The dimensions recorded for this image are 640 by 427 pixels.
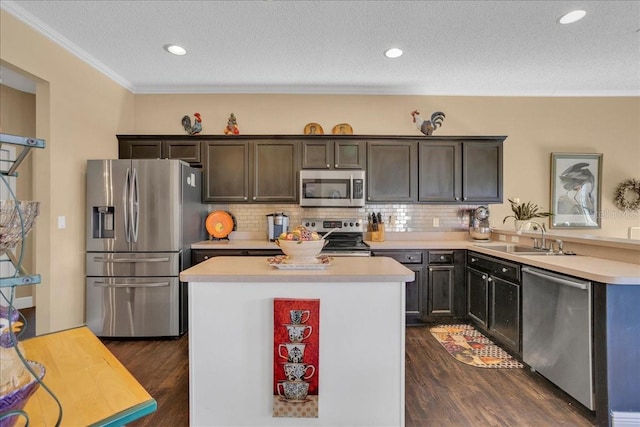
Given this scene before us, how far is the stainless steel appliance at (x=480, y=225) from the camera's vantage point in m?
3.96

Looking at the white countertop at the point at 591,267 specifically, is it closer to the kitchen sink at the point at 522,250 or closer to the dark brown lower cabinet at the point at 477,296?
the kitchen sink at the point at 522,250

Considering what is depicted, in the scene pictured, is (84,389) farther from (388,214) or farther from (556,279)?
(388,214)

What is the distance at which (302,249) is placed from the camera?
1.99 meters

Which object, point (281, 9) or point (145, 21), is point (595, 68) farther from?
point (145, 21)

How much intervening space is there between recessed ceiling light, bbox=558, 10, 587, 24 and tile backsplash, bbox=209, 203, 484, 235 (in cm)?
217

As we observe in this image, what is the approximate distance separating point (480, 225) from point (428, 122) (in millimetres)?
1449

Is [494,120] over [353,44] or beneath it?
beneath

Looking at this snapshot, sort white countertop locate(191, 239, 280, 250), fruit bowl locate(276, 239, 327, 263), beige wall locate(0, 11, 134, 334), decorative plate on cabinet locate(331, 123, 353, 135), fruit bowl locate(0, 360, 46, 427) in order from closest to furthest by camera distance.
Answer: fruit bowl locate(0, 360, 46, 427)
fruit bowl locate(276, 239, 327, 263)
beige wall locate(0, 11, 134, 334)
white countertop locate(191, 239, 280, 250)
decorative plate on cabinet locate(331, 123, 353, 135)

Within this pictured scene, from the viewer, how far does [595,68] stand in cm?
Result: 356

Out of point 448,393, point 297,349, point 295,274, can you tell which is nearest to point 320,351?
point 297,349

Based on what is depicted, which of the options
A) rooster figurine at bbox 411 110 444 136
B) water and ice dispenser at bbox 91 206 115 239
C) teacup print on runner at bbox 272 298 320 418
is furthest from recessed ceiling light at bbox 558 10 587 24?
water and ice dispenser at bbox 91 206 115 239

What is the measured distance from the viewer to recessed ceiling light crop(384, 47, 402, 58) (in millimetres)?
3132

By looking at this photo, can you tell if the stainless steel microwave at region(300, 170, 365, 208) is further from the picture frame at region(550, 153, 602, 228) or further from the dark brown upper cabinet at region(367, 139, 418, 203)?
the picture frame at region(550, 153, 602, 228)

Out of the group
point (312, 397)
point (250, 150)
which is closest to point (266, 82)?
point (250, 150)
